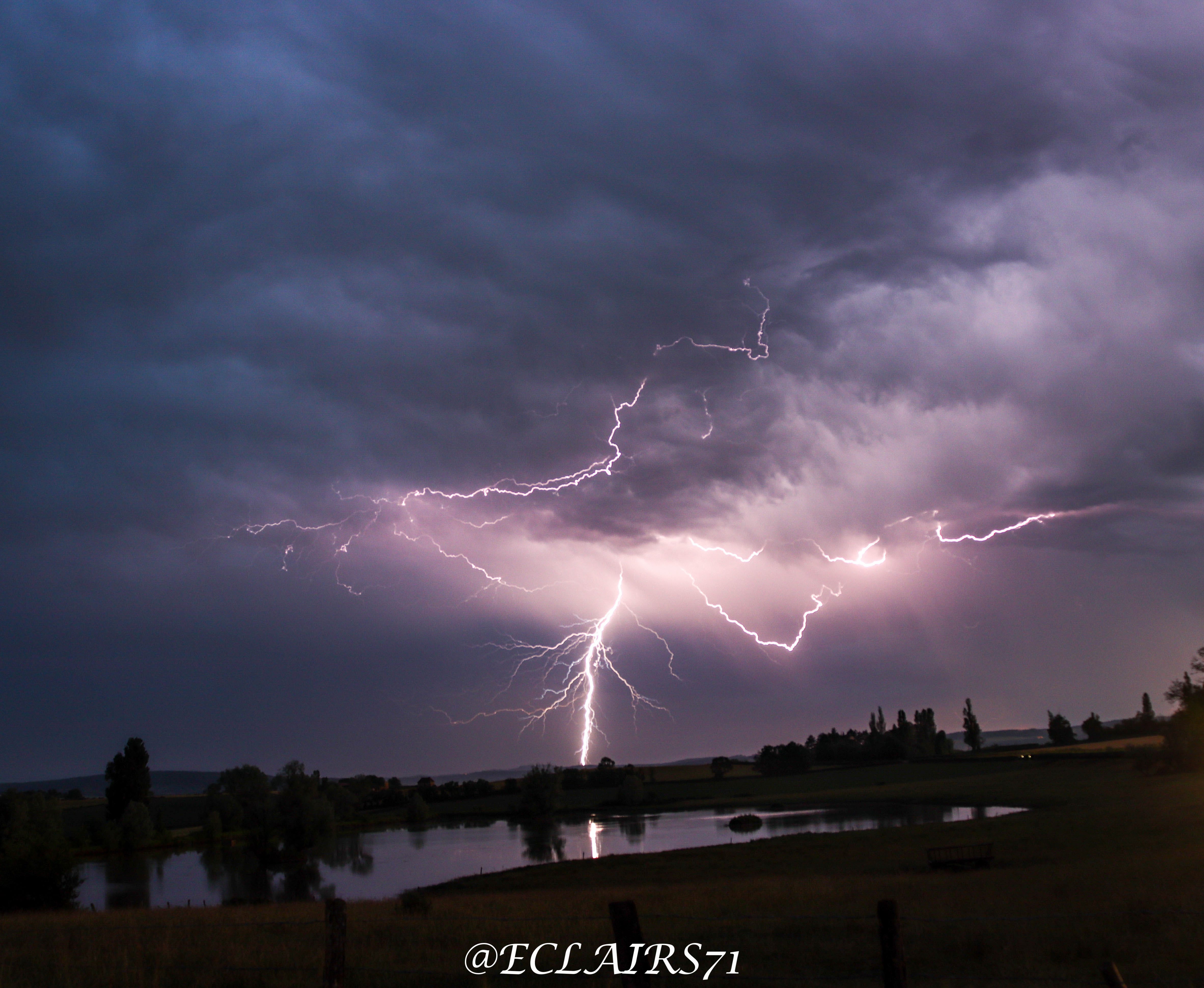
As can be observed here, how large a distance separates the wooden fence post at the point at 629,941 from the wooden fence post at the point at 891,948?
6.63ft

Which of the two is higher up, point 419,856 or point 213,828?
point 419,856

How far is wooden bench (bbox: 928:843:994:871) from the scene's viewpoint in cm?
2470

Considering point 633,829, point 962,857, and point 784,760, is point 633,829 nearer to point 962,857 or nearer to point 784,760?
point 962,857

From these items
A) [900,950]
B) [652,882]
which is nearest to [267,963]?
[900,950]

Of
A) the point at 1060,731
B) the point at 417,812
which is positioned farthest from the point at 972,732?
the point at 417,812

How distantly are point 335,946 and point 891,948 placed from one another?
198 inches

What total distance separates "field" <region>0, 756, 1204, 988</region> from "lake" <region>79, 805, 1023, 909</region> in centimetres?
1091

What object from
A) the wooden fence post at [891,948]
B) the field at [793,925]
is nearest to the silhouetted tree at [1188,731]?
the field at [793,925]

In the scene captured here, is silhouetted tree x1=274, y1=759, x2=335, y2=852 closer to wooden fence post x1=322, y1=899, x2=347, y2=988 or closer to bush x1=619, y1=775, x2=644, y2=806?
bush x1=619, y1=775, x2=644, y2=806

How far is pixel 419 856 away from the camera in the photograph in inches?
2552

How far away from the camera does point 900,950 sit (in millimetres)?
7047

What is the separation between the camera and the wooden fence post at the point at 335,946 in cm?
767

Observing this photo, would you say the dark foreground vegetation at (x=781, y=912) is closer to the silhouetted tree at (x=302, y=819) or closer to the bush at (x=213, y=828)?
the silhouetted tree at (x=302, y=819)

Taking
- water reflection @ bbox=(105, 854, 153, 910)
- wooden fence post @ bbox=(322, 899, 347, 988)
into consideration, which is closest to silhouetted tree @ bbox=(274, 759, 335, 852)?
Result: water reflection @ bbox=(105, 854, 153, 910)
